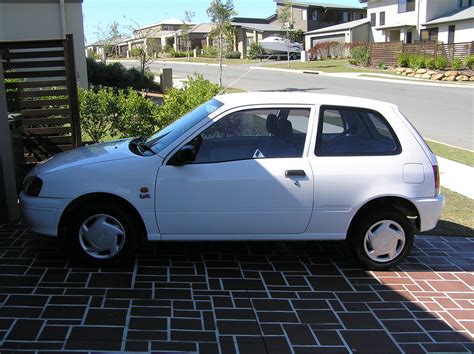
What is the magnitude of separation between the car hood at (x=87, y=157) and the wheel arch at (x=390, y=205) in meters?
2.17

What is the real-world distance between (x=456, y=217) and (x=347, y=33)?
56473mm

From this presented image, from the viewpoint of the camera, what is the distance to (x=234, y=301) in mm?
4363

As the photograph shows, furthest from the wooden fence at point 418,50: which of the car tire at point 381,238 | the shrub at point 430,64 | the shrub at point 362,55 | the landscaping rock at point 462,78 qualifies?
the car tire at point 381,238

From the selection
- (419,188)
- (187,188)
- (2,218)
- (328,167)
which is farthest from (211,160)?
(2,218)

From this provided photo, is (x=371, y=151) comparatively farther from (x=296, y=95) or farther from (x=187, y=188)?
(x=187, y=188)

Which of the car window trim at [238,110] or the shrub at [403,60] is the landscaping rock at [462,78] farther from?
the car window trim at [238,110]

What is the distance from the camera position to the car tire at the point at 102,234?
4785 mm

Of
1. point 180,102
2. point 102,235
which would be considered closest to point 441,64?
point 180,102

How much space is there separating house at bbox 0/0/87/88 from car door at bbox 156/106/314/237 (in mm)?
12942

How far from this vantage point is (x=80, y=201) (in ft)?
15.7

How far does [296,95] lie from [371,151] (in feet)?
3.10

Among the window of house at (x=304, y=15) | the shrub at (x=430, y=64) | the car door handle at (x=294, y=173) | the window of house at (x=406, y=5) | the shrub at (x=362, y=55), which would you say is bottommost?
the car door handle at (x=294, y=173)

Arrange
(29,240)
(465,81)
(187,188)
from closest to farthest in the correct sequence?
(187,188) → (29,240) → (465,81)

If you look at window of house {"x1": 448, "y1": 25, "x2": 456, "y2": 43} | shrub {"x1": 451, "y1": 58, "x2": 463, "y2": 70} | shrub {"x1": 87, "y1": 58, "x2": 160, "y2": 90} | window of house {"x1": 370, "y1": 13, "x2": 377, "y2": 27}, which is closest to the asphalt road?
shrub {"x1": 87, "y1": 58, "x2": 160, "y2": 90}
